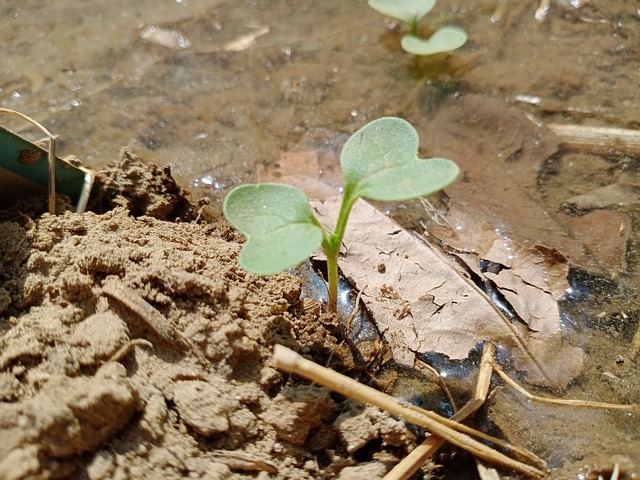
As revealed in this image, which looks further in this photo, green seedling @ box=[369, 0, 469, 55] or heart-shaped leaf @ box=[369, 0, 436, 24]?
heart-shaped leaf @ box=[369, 0, 436, 24]

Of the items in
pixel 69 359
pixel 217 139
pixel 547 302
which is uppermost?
pixel 69 359

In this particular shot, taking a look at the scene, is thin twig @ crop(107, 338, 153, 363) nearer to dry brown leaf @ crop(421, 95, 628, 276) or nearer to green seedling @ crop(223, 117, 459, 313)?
green seedling @ crop(223, 117, 459, 313)

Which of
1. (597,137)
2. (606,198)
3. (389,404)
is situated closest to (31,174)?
(389,404)

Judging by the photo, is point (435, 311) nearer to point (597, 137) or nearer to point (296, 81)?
point (597, 137)

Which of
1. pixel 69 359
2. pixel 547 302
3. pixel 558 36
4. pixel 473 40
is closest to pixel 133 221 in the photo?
pixel 69 359

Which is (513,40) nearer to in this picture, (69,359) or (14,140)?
(14,140)

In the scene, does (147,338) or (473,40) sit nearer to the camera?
(147,338)

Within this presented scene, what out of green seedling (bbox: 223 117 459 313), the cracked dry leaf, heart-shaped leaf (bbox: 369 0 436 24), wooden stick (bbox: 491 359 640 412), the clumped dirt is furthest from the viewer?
heart-shaped leaf (bbox: 369 0 436 24)

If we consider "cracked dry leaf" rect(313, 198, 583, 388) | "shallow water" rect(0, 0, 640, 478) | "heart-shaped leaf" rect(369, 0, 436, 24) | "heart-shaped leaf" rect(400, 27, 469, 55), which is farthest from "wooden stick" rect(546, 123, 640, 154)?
"heart-shaped leaf" rect(369, 0, 436, 24)

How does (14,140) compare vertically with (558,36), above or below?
above
